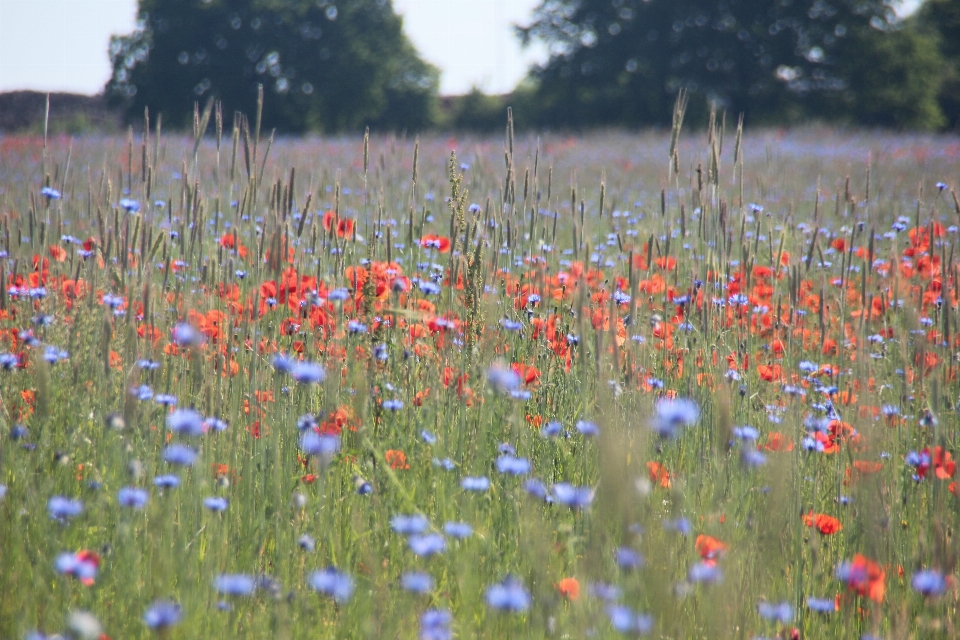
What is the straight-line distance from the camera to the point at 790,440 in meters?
1.84

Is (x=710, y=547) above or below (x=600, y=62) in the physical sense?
below

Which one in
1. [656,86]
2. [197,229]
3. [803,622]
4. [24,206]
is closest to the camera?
[803,622]

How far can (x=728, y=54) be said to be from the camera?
2539 centimetres

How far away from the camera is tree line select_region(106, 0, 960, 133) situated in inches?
990

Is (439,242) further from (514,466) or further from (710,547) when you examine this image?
(710,547)

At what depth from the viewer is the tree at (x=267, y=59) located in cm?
2564

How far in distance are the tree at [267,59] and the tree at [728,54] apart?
7.00m

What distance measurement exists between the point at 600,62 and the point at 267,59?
36.7 ft

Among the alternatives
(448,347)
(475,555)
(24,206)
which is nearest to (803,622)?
(475,555)

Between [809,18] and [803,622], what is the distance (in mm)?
27724

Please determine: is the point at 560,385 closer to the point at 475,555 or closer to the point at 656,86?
the point at 475,555

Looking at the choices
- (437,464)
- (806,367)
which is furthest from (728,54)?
(437,464)

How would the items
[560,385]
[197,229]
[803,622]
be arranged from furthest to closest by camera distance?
[560,385] < [197,229] < [803,622]

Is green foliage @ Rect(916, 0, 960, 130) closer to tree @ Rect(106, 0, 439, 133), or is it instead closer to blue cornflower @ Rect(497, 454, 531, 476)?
tree @ Rect(106, 0, 439, 133)
